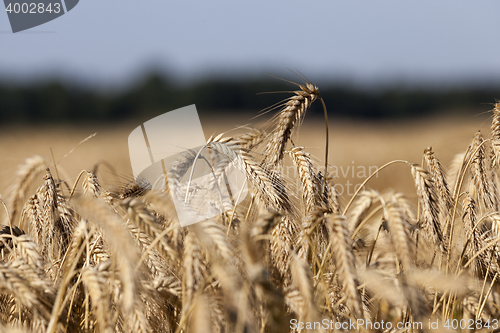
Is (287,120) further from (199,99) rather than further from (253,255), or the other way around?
(199,99)

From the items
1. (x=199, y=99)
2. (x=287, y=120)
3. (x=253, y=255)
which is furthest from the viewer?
(x=199, y=99)

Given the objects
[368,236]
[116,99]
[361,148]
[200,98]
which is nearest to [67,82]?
[116,99]

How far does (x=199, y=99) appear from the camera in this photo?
116 ft

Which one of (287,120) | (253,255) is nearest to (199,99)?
(287,120)

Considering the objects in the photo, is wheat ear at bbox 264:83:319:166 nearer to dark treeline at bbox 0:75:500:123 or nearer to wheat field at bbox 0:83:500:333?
wheat field at bbox 0:83:500:333

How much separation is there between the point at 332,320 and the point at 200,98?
3524cm

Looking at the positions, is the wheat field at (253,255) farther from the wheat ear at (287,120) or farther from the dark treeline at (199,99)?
the dark treeline at (199,99)

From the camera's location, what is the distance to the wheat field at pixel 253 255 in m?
1.08

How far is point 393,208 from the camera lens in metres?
1.32

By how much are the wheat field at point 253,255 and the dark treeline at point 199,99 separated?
2709cm

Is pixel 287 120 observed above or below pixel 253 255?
above

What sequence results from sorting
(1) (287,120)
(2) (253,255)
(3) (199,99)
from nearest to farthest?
(2) (253,255), (1) (287,120), (3) (199,99)

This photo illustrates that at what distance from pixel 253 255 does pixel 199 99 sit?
116 ft

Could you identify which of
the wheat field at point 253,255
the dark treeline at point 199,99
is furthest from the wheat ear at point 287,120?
the dark treeline at point 199,99
